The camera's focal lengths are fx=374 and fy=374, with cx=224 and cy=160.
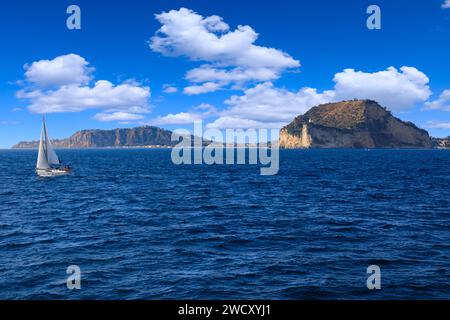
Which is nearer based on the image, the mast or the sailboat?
the sailboat

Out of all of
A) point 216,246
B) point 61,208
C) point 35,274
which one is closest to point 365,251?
point 216,246

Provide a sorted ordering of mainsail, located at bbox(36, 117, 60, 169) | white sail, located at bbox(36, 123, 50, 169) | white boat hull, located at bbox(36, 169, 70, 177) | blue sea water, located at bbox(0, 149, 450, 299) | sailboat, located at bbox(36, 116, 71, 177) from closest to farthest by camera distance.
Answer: blue sea water, located at bbox(0, 149, 450, 299) → white boat hull, located at bbox(36, 169, 70, 177) → sailboat, located at bbox(36, 116, 71, 177) → white sail, located at bbox(36, 123, 50, 169) → mainsail, located at bbox(36, 117, 60, 169)

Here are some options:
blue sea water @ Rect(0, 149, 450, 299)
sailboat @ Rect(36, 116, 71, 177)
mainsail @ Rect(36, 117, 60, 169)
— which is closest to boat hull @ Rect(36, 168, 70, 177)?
sailboat @ Rect(36, 116, 71, 177)

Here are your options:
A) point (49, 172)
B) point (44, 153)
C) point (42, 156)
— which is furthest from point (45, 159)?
point (49, 172)

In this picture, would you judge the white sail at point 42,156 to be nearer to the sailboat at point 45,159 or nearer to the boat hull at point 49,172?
the sailboat at point 45,159

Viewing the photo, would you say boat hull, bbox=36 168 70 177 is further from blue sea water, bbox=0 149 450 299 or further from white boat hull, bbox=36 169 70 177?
blue sea water, bbox=0 149 450 299

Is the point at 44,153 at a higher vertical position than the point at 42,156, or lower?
higher

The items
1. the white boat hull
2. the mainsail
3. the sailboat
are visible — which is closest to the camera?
the white boat hull

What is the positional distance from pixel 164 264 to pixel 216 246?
5610 mm

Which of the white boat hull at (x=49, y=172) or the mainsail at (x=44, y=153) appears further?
the mainsail at (x=44, y=153)

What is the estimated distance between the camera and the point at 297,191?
213 feet

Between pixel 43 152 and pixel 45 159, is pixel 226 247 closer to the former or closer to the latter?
pixel 45 159

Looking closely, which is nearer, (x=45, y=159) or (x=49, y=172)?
(x=49, y=172)

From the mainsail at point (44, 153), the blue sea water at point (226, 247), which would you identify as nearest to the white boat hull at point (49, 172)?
the mainsail at point (44, 153)
